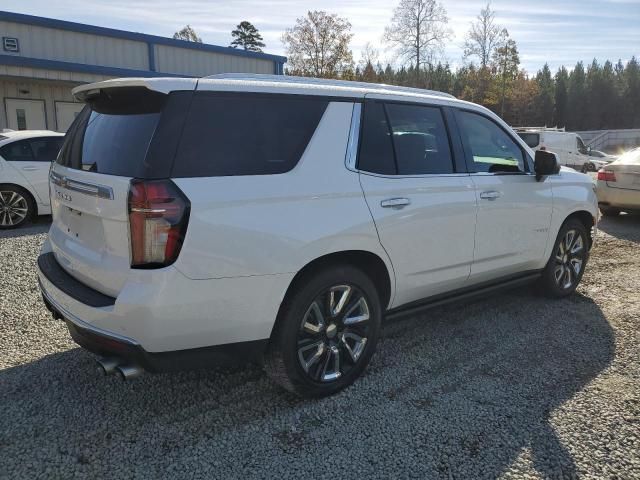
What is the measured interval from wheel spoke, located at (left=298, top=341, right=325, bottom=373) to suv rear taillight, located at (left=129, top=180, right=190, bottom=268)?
97 centimetres

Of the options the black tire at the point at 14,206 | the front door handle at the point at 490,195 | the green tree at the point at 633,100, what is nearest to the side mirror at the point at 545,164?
the front door handle at the point at 490,195

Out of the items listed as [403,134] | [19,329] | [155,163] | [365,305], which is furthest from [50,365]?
[403,134]

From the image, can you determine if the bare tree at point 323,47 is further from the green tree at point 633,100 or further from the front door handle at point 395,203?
the green tree at point 633,100

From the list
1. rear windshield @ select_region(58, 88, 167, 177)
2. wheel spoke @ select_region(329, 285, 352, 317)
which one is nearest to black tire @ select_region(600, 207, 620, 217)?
wheel spoke @ select_region(329, 285, 352, 317)

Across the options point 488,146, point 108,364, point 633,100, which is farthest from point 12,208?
point 633,100

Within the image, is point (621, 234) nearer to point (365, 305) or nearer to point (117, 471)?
point (365, 305)

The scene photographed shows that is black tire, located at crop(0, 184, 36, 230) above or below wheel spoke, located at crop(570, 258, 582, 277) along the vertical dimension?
above

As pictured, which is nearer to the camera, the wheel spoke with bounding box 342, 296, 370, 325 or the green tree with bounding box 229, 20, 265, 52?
the wheel spoke with bounding box 342, 296, 370, 325

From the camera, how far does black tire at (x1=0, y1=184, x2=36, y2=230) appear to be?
8172mm

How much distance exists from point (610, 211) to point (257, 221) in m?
9.45

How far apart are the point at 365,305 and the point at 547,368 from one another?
1438 millimetres

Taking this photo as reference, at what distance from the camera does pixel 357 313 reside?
3242mm

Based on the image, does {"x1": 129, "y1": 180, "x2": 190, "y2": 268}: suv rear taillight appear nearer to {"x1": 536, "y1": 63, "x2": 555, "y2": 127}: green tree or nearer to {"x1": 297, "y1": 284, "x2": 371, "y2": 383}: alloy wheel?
{"x1": 297, "y1": 284, "x2": 371, "y2": 383}: alloy wheel

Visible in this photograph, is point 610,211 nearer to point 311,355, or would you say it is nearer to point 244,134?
point 311,355
